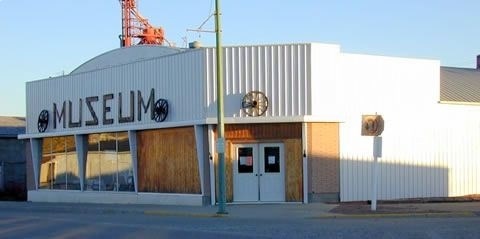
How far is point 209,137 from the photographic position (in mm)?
27844

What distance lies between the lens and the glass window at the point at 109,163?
105ft

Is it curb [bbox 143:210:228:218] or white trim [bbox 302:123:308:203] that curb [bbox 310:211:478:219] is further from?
white trim [bbox 302:123:308:203]

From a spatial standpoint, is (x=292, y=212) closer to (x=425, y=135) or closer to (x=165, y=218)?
(x=165, y=218)

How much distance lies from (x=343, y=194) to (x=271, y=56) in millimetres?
5860

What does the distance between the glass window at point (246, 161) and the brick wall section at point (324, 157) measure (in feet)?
7.62

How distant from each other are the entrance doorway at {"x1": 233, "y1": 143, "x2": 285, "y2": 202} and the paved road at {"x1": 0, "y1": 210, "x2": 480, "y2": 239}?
417cm

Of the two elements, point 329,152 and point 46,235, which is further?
point 329,152

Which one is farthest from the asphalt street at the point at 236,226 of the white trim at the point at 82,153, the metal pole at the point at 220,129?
the white trim at the point at 82,153

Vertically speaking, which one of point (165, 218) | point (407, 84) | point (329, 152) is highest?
point (407, 84)

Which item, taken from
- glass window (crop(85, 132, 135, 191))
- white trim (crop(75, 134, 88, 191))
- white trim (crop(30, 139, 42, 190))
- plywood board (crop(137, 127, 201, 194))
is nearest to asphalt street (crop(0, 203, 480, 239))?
plywood board (crop(137, 127, 201, 194))

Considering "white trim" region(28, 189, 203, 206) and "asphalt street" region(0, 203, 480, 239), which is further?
"white trim" region(28, 189, 203, 206)

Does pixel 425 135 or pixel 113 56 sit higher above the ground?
pixel 113 56

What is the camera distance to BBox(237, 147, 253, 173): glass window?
27.6m

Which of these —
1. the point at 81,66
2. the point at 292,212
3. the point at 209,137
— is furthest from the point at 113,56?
the point at 292,212
